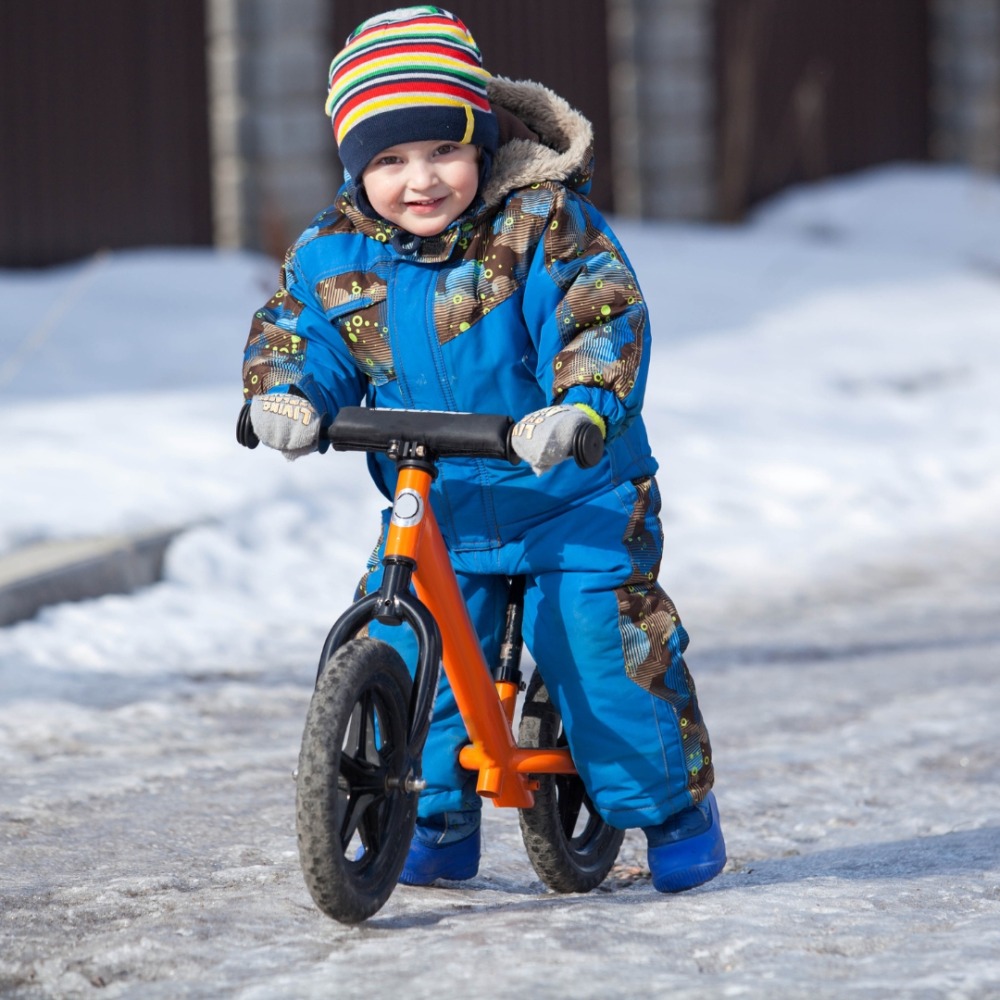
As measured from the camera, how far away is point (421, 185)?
286 cm

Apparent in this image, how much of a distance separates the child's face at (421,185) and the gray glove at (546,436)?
448 millimetres

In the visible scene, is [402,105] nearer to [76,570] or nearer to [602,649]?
[602,649]

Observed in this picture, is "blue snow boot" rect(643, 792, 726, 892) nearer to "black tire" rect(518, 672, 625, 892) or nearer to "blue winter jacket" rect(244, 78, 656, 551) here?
"black tire" rect(518, 672, 625, 892)

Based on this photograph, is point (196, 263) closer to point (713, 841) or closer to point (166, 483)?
point (166, 483)

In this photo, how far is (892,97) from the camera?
15648 mm

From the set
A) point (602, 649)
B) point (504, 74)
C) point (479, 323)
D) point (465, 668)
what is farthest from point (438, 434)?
point (504, 74)

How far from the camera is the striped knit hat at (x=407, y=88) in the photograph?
2875 millimetres

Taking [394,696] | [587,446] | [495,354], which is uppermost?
[495,354]

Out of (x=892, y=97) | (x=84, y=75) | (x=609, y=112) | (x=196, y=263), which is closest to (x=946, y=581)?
(x=196, y=263)

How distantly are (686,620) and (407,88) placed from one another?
11.1ft

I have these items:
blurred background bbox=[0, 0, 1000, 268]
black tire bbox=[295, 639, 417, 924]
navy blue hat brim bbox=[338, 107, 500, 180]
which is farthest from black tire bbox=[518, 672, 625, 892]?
blurred background bbox=[0, 0, 1000, 268]

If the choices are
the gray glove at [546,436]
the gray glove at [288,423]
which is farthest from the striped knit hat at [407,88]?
the gray glove at [546,436]

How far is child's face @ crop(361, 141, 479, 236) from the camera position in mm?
2883

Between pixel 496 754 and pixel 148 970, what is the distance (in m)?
0.67
